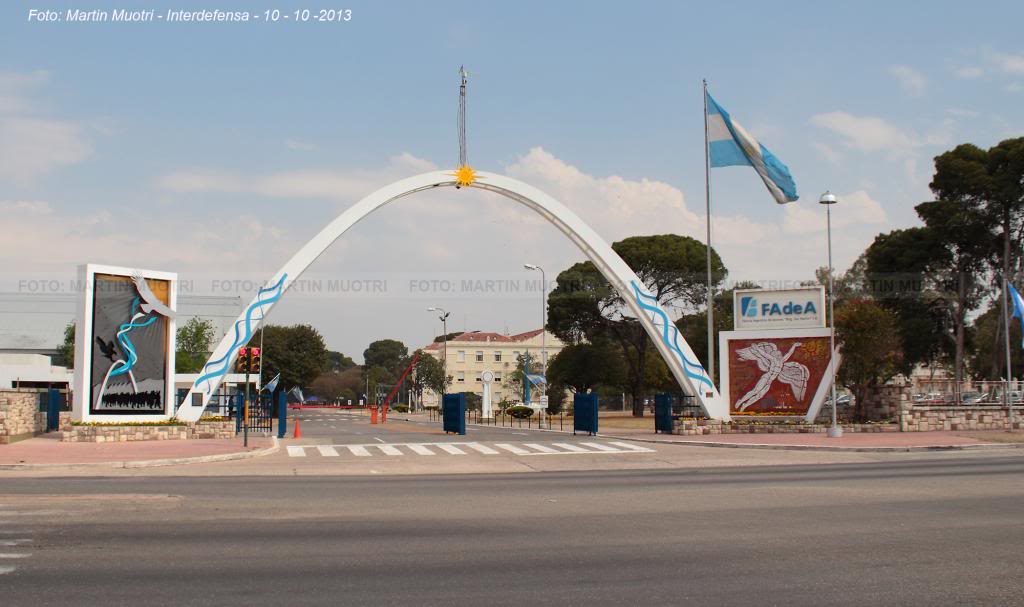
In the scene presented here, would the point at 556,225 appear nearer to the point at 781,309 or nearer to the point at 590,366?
the point at 781,309

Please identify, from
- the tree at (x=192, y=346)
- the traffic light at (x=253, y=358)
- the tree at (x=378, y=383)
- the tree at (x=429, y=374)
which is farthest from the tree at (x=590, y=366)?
the tree at (x=378, y=383)

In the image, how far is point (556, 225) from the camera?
39.9 m

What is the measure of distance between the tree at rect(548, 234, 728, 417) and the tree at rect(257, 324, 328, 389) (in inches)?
1296

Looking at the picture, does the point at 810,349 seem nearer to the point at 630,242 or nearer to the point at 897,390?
the point at 897,390

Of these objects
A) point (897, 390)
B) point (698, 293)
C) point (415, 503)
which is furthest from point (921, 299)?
point (415, 503)

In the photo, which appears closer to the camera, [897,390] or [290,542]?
[290,542]

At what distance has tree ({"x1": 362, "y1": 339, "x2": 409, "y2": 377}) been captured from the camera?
168 meters

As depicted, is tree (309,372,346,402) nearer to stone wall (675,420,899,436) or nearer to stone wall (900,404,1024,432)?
stone wall (675,420,899,436)

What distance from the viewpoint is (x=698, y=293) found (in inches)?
2758

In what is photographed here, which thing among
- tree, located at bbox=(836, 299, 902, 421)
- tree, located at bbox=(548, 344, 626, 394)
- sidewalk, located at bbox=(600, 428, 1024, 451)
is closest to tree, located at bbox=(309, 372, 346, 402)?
tree, located at bbox=(548, 344, 626, 394)

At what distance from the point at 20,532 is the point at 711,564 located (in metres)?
7.98

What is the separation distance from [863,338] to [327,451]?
21180mm

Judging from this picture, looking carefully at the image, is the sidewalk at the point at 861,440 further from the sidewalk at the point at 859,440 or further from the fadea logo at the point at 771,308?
the fadea logo at the point at 771,308

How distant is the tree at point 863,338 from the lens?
35.7m
